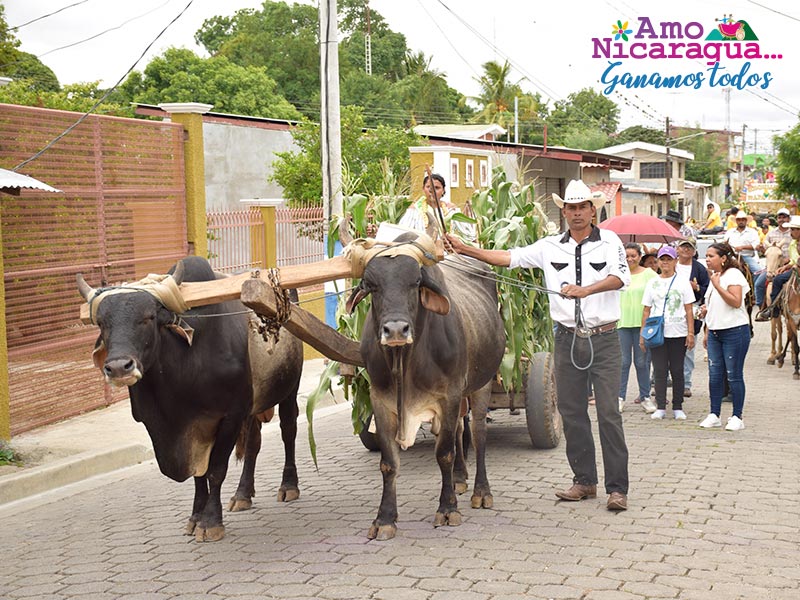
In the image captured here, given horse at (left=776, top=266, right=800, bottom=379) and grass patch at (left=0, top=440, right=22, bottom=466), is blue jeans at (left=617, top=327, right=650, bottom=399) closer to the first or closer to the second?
horse at (left=776, top=266, right=800, bottom=379)

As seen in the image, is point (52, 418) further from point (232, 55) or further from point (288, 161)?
point (232, 55)

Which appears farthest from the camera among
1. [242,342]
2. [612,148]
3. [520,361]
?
[612,148]

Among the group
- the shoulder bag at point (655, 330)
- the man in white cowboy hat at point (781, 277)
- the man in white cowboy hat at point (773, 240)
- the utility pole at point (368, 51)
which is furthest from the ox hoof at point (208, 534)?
the utility pole at point (368, 51)

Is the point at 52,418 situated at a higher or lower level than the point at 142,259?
lower

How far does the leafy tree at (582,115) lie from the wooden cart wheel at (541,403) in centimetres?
6668

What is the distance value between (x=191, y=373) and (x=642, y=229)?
8.70 metres

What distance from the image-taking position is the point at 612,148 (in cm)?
7325

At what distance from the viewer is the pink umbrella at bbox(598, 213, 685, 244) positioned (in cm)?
1373

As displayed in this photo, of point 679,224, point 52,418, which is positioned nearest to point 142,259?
point 52,418

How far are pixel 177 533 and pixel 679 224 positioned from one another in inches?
457

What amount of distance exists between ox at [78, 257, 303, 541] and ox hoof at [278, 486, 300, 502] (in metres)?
0.78

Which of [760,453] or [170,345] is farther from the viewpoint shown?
[760,453]

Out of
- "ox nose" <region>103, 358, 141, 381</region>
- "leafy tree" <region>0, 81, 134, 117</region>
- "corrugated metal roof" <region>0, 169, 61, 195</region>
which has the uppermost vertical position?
"leafy tree" <region>0, 81, 134, 117</region>

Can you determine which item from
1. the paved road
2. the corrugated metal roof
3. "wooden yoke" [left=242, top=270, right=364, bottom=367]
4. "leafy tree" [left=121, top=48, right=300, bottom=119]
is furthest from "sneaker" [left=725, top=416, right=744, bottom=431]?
"leafy tree" [left=121, top=48, right=300, bottom=119]
